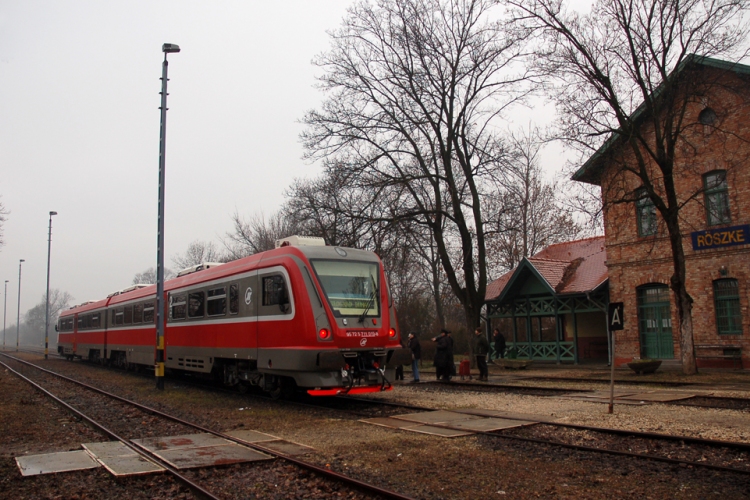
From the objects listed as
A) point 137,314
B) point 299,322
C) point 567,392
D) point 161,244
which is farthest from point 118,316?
point 567,392

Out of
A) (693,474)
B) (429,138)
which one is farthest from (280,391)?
(429,138)

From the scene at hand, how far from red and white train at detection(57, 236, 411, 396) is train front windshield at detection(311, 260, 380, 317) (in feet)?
0.07

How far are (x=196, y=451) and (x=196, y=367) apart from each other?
29.2 ft

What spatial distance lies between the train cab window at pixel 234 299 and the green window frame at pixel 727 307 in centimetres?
1673

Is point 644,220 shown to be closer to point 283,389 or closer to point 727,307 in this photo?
point 727,307

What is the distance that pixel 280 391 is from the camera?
13.9 meters

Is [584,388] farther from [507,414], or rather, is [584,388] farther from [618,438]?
[618,438]

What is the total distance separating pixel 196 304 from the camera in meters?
17.2

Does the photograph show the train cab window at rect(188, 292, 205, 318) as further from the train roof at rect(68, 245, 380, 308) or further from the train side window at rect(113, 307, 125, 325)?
the train side window at rect(113, 307, 125, 325)

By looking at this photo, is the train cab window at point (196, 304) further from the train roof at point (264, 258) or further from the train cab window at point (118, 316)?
the train cab window at point (118, 316)

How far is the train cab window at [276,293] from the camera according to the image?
41.8 feet

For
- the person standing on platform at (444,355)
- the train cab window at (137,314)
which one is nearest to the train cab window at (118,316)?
the train cab window at (137,314)

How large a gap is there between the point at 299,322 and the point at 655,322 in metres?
17.2

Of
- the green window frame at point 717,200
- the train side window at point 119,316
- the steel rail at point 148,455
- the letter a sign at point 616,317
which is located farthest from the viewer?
the train side window at point 119,316
